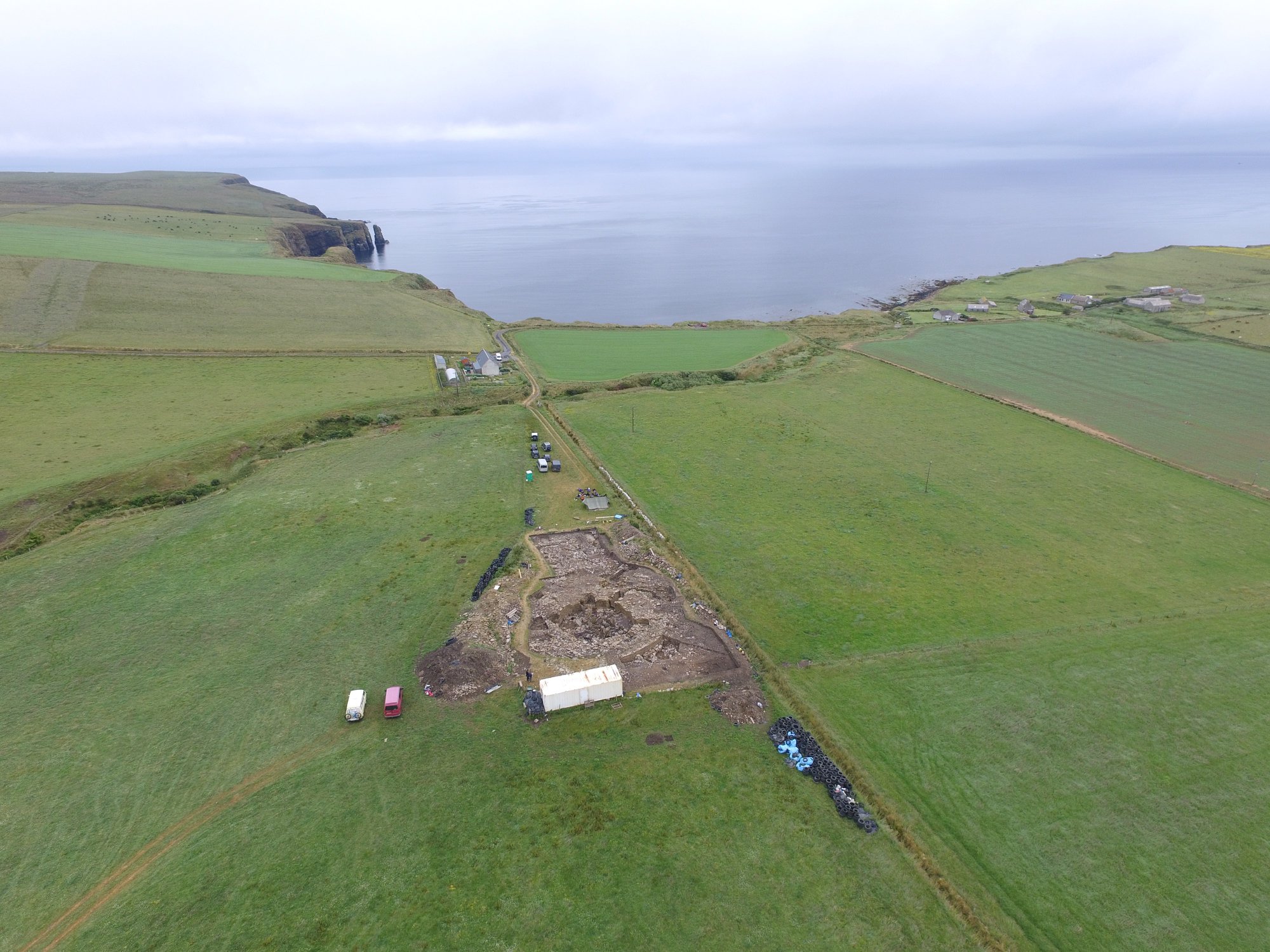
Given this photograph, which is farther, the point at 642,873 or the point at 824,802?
the point at 824,802

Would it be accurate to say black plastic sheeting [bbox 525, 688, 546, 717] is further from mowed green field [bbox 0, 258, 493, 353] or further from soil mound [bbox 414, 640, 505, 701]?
mowed green field [bbox 0, 258, 493, 353]

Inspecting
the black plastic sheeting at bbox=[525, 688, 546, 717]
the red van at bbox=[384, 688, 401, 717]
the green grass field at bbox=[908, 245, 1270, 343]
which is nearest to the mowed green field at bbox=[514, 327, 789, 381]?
the green grass field at bbox=[908, 245, 1270, 343]

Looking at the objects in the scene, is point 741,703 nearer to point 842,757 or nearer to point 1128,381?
point 842,757

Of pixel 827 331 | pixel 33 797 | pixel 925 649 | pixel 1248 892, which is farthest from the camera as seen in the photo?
pixel 827 331

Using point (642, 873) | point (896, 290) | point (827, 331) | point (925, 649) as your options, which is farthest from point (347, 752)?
point (896, 290)

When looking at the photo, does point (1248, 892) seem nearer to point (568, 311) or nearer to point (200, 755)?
point (200, 755)

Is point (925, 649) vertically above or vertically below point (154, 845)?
above
